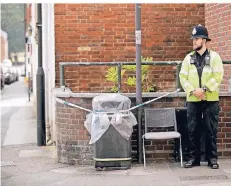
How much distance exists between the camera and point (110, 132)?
8273mm

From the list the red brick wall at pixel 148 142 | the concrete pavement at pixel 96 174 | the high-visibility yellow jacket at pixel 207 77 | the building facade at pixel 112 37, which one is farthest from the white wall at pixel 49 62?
the high-visibility yellow jacket at pixel 207 77

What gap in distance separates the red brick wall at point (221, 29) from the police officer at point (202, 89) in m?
1.70

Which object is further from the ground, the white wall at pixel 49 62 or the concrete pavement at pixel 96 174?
the white wall at pixel 49 62

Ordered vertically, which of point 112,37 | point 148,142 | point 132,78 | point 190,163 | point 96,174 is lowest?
Result: point 96,174

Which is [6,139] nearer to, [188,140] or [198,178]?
[188,140]

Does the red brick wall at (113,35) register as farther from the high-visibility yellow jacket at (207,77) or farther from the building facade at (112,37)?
the high-visibility yellow jacket at (207,77)

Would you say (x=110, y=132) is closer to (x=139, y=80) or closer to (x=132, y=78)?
(x=139, y=80)

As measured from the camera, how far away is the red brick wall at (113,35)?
441 inches

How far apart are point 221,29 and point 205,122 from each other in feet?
8.15

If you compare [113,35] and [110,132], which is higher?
[113,35]

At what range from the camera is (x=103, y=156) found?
27.2 ft

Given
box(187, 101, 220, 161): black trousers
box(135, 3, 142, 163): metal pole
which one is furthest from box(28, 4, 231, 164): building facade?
box(187, 101, 220, 161): black trousers

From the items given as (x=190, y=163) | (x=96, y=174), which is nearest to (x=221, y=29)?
(x=190, y=163)

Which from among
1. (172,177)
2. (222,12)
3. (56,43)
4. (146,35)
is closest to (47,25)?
(56,43)
